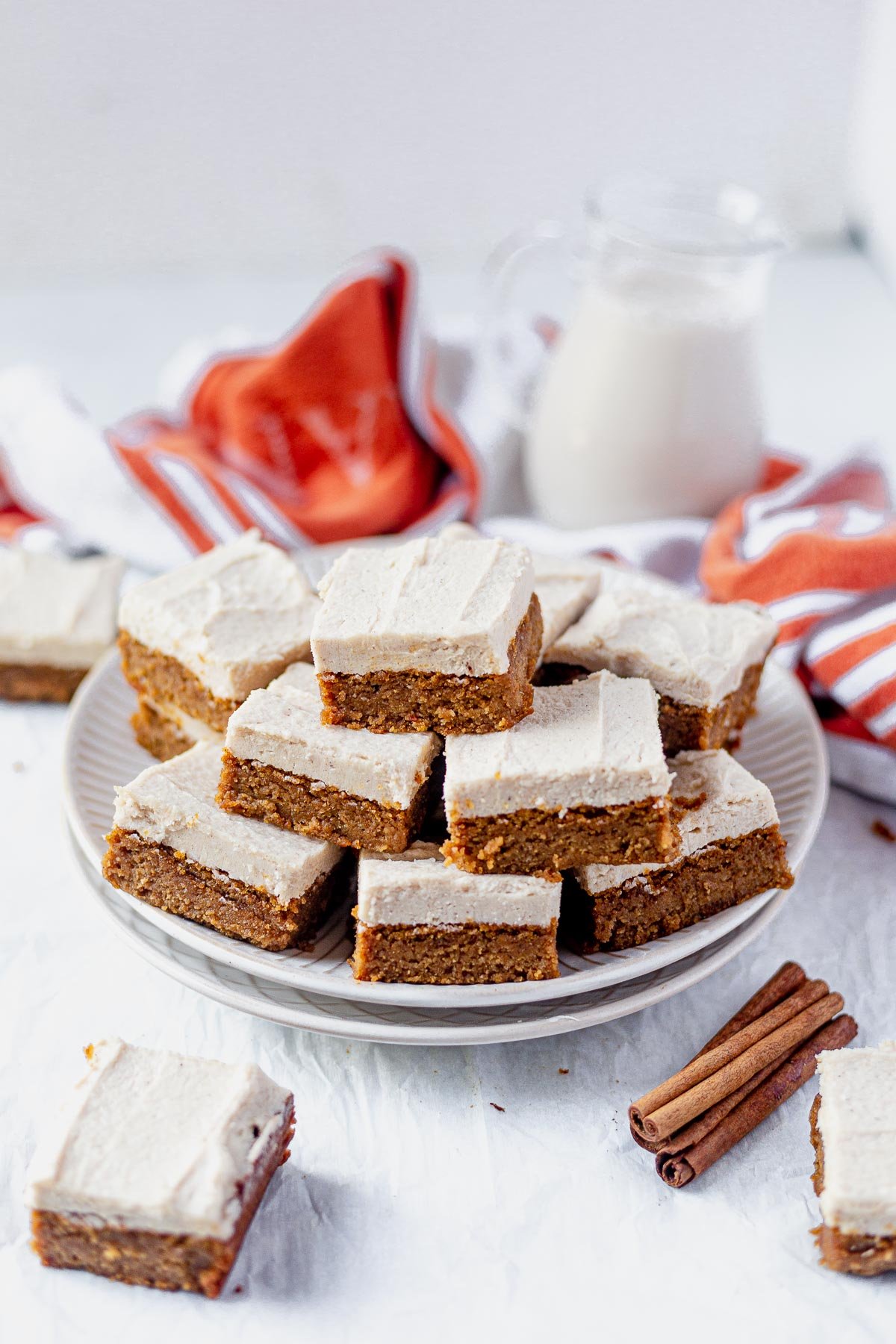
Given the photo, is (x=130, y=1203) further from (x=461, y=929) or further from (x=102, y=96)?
(x=102, y=96)

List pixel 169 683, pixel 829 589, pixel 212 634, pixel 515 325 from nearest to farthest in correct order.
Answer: pixel 212 634
pixel 169 683
pixel 829 589
pixel 515 325

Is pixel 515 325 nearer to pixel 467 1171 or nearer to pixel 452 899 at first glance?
pixel 452 899

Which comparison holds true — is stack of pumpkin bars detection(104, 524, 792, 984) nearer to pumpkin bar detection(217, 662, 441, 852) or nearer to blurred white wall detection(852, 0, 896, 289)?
pumpkin bar detection(217, 662, 441, 852)

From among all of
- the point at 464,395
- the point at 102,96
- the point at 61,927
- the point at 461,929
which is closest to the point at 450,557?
the point at 461,929

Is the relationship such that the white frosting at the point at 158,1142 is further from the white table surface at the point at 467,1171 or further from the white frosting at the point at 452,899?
the white frosting at the point at 452,899

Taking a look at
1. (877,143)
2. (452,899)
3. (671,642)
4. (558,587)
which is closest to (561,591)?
(558,587)
